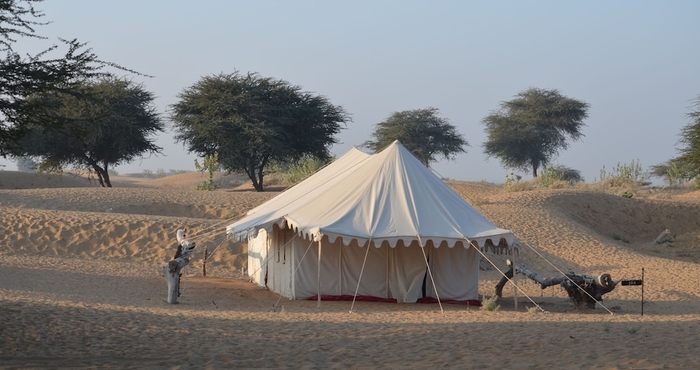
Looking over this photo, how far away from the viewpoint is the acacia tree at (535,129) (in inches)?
1820

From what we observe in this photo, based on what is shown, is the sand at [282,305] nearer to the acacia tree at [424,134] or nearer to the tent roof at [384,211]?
the tent roof at [384,211]

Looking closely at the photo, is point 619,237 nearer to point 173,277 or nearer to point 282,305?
point 282,305

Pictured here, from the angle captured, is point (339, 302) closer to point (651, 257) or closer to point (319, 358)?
point (319, 358)

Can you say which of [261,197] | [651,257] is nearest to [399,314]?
[651,257]

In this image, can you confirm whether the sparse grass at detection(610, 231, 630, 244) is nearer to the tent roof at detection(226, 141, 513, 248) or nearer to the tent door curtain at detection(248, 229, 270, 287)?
the tent roof at detection(226, 141, 513, 248)

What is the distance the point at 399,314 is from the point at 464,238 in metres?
1.70

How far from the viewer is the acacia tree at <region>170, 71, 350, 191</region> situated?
35000 mm

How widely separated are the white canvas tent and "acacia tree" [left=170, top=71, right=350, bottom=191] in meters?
18.7

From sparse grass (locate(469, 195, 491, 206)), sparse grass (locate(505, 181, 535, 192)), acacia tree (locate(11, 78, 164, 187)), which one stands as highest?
acacia tree (locate(11, 78, 164, 187))

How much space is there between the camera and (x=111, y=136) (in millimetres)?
35062

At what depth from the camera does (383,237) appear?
45.0 ft

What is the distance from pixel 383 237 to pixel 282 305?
6.93 ft

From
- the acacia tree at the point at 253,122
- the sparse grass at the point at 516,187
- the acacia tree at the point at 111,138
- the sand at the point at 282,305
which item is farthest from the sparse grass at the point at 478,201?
the acacia tree at the point at 111,138

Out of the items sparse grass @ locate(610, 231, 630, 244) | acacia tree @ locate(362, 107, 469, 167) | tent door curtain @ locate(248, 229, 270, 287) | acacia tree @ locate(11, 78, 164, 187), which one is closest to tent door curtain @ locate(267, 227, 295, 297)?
tent door curtain @ locate(248, 229, 270, 287)
